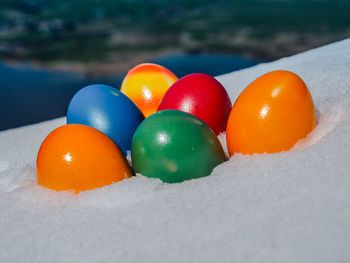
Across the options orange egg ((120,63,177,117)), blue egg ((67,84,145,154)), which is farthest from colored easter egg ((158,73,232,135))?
orange egg ((120,63,177,117))

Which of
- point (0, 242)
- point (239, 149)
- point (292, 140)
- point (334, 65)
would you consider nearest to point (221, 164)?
point (239, 149)

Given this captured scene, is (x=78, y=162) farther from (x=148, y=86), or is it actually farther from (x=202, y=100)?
(x=148, y=86)

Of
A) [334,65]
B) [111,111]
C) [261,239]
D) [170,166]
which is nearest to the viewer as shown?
[261,239]

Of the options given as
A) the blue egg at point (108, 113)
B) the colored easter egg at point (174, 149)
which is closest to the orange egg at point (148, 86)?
the blue egg at point (108, 113)

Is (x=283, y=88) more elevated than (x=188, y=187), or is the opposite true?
(x=283, y=88)

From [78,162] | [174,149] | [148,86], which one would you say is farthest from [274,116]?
[148,86]

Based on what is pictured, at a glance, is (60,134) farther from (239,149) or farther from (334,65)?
(334,65)
